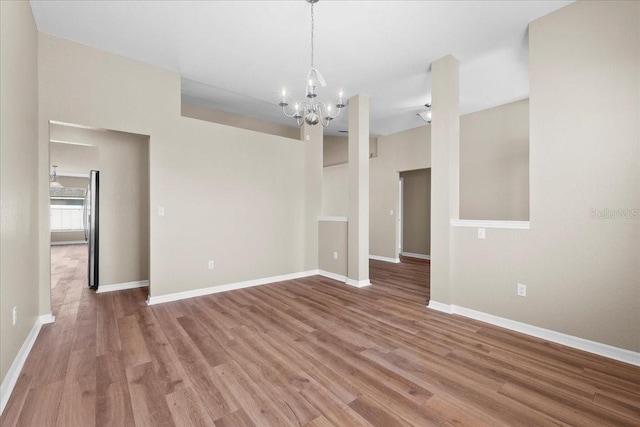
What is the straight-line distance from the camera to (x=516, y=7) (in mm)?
2566

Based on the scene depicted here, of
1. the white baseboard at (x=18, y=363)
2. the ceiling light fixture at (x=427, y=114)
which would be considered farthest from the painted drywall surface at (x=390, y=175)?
the white baseboard at (x=18, y=363)

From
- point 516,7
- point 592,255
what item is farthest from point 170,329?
point 516,7

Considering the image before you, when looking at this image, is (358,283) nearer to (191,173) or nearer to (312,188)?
(312,188)

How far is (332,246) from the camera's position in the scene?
5074 millimetres

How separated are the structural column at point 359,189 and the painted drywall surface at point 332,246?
26cm

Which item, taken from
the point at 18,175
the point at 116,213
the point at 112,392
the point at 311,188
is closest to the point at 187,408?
the point at 112,392

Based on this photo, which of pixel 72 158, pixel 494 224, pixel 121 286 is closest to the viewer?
pixel 494 224

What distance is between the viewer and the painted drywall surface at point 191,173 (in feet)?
10.4

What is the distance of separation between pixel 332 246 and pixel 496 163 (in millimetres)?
3407

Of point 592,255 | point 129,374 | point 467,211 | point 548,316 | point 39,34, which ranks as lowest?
point 129,374

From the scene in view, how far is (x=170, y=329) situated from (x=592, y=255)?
3.99 metres

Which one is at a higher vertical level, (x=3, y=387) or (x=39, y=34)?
(x=39, y=34)

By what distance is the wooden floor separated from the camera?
163 centimetres

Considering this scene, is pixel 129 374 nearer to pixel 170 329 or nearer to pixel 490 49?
pixel 170 329
